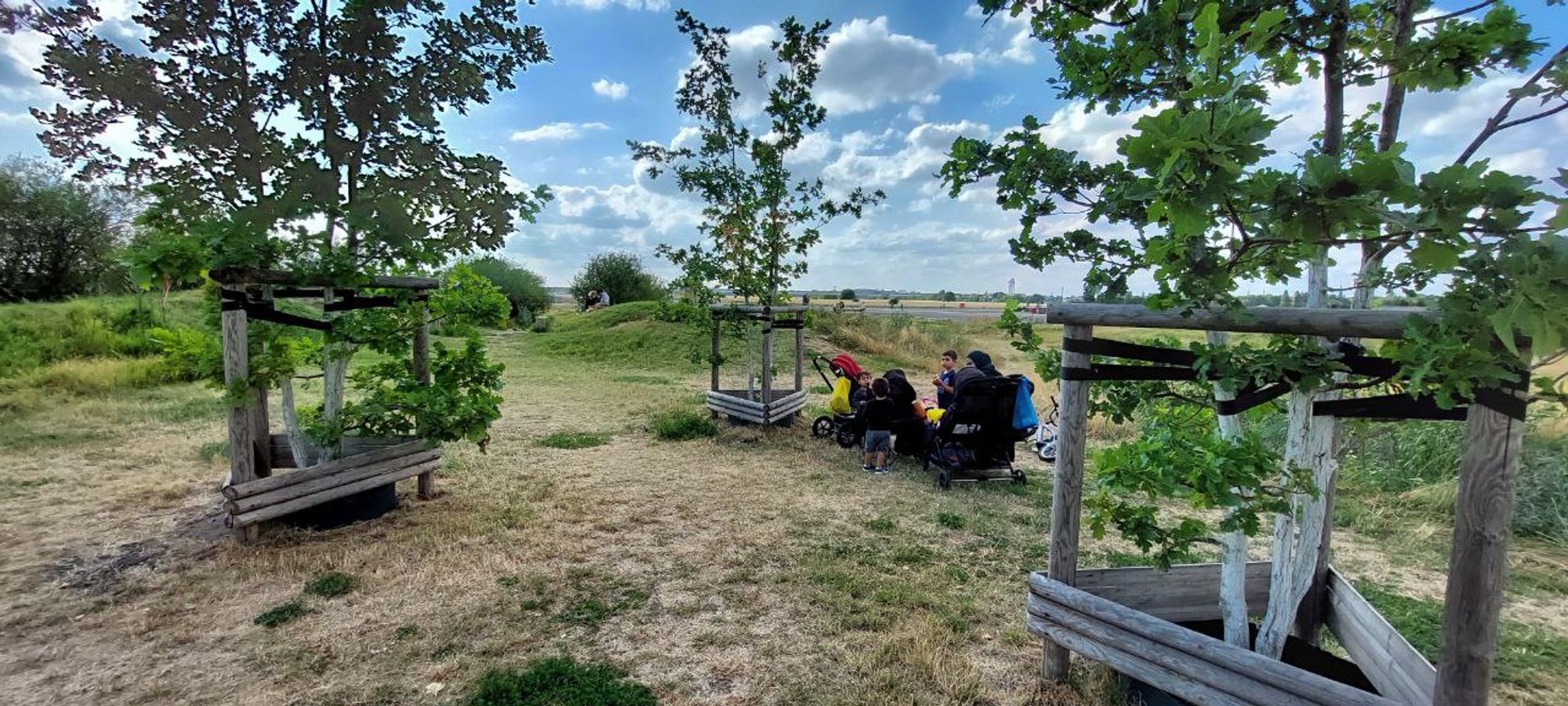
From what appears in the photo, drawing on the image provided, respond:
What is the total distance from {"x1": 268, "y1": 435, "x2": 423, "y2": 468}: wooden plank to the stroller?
13.9ft

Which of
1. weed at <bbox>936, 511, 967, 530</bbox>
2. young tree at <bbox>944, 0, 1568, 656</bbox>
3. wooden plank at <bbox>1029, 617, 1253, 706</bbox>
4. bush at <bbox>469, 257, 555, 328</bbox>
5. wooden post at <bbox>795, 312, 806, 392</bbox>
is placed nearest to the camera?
young tree at <bbox>944, 0, 1568, 656</bbox>

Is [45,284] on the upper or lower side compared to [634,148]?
lower

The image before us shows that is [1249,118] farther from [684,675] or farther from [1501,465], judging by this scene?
[684,675]

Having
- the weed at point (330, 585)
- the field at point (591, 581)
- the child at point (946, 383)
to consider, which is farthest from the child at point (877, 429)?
the weed at point (330, 585)

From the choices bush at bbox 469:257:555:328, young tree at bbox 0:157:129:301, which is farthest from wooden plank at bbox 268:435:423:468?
bush at bbox 469:257:555:328

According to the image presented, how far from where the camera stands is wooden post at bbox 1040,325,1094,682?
7.97 feet

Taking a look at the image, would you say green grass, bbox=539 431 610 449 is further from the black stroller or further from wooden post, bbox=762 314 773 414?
the black stroller

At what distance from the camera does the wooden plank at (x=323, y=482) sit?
407 centimetres

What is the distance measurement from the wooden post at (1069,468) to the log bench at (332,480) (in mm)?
4488

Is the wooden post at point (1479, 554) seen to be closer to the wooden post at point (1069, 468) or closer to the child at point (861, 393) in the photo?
the wooden post at point (1069, 468)

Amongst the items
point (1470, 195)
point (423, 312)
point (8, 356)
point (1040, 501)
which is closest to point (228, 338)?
point (423, 312)

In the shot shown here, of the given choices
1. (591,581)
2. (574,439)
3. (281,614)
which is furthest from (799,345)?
(281,614)

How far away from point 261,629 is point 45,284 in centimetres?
1688

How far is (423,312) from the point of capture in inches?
185
